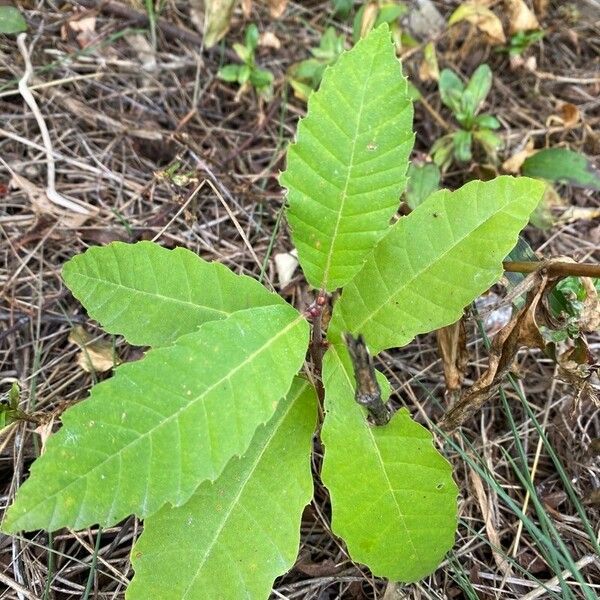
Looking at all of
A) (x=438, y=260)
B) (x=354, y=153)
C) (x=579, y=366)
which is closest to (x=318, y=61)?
(x=354, y=153)

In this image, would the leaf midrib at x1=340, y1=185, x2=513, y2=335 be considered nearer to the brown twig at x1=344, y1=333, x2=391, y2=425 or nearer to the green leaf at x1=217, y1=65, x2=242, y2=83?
the brown twig at x1=344, y1=333, x2=391, y2=425

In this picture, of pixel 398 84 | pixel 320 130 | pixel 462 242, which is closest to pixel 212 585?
pixel 462 242

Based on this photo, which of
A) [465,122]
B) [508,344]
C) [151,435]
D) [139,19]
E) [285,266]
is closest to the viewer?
[151,435]

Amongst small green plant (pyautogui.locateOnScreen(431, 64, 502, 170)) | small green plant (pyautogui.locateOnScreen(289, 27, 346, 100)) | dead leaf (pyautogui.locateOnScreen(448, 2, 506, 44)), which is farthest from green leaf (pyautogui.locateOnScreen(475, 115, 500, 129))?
small green plant (pyautogui.locateOnScreen(289, 27, 346, 100))

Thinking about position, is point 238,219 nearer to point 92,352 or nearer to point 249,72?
point 249,72

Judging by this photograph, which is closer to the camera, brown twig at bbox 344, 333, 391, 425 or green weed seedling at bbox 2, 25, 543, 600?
brown twig at bbox 344, 333, 391, 425

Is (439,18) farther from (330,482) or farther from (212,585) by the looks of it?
(212,585)
